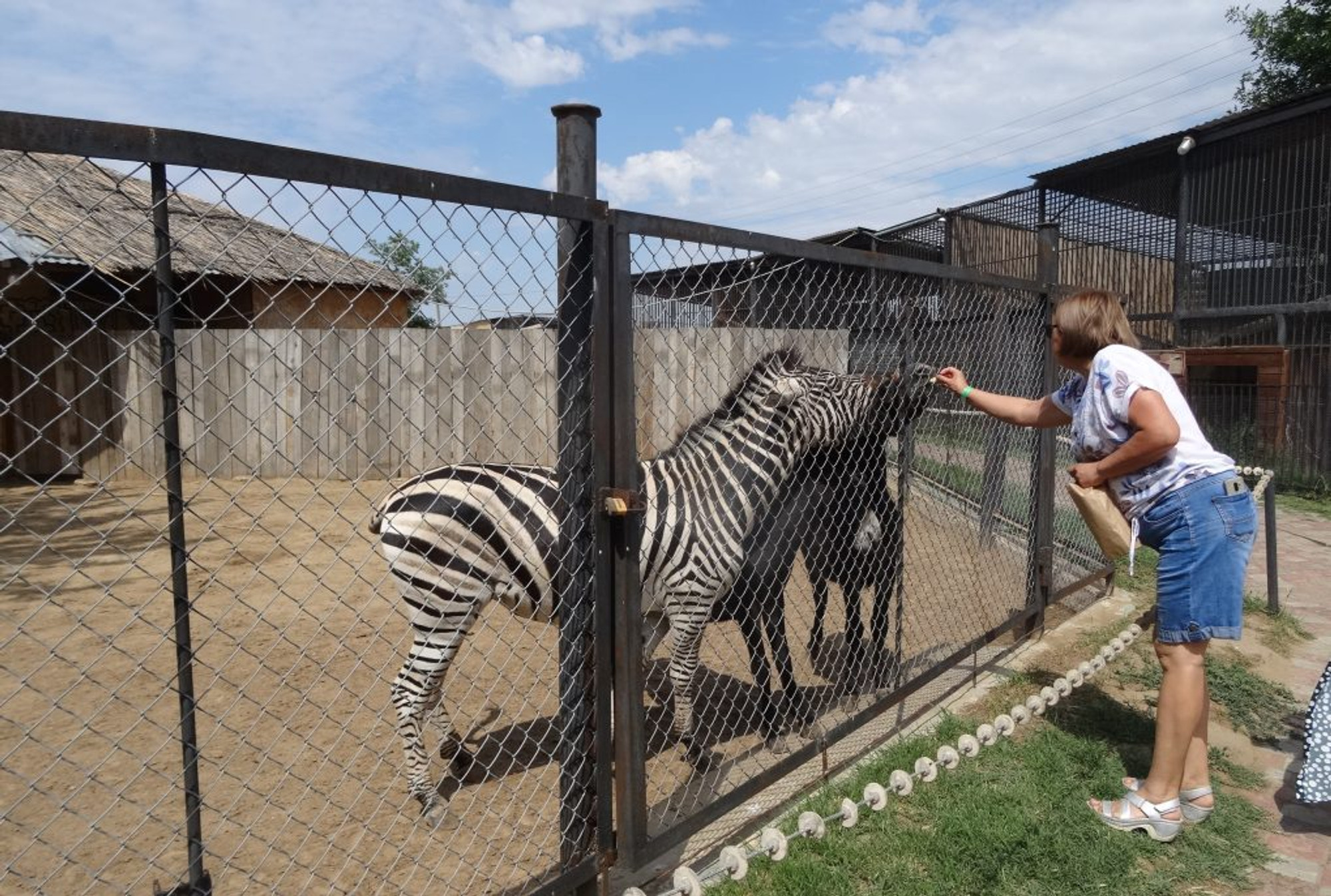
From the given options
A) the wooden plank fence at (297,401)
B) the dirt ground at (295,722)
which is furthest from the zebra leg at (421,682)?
the wooden plank fence at (297,401)

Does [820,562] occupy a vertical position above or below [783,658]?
above

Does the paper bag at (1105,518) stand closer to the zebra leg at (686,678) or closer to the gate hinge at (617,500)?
→ the zebra leg at (686,678)

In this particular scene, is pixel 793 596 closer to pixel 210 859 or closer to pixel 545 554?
pixel 545 554

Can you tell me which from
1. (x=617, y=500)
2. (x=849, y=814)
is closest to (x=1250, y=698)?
(x=849, y=814)

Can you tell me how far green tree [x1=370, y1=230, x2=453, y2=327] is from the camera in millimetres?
2098

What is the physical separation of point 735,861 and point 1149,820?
1590 millimetres

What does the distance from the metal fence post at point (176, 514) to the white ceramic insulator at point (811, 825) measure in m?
1.81

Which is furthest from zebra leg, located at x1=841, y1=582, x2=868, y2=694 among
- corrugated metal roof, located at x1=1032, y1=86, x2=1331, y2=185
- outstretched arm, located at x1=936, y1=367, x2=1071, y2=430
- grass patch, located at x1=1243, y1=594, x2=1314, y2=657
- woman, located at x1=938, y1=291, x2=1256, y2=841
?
corrugated metal roof, located at x1=1032, y1=86, x2=1331, y2=185

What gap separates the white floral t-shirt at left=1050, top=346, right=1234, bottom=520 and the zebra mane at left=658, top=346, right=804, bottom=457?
1.39m

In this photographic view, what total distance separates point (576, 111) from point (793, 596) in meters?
4.75

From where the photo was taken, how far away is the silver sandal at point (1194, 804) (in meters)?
3.22

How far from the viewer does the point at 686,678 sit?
387cm

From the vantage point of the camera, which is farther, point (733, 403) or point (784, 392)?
point (733, 403)

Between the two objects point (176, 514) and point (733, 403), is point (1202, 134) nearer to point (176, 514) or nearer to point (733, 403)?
point (733, 403)
